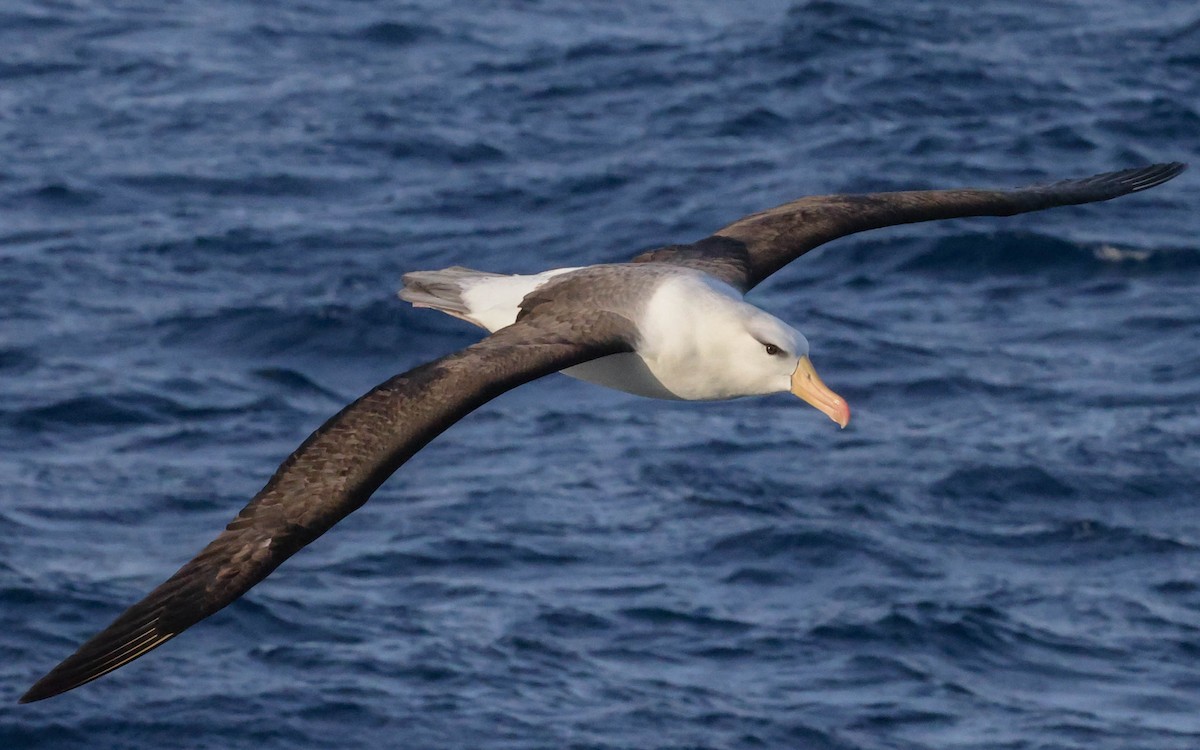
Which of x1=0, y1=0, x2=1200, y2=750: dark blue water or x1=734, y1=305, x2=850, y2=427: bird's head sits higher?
x1=734, y1=305, x2=850, y2=427: bird's head

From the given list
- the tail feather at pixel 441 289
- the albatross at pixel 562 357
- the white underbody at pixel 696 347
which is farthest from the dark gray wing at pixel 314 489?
the tail feather at pixel 441 289

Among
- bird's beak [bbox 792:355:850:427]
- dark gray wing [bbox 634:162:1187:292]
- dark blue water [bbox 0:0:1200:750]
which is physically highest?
dark gray wing [bbox 634:162:1187:292]

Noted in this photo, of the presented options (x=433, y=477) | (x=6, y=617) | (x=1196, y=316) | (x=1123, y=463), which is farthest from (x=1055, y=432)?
(x=6, y=617)

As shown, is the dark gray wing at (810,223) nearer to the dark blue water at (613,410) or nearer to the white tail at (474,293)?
the white tail at (474,293)

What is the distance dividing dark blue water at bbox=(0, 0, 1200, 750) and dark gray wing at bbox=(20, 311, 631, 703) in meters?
5.61

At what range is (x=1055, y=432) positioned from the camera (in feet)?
Result: 59.6

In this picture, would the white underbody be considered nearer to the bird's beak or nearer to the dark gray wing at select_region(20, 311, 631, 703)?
the bird's beak

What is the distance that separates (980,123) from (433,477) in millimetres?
9868

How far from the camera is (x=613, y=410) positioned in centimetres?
1836

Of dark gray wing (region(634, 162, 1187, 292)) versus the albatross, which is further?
dark gray wing (region(634, 162, 1187, 292))

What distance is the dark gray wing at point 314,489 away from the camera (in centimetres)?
873

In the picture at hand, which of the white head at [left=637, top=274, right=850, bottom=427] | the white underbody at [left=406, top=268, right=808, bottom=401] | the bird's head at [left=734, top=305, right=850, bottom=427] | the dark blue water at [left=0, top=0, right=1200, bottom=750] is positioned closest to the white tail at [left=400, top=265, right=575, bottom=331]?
the white underbody at [left=406, top=268, right=808, bottom=401]

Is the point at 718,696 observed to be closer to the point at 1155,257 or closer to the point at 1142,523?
the point at 1142,523

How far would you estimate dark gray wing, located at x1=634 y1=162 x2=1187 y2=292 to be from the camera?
11695 mm
